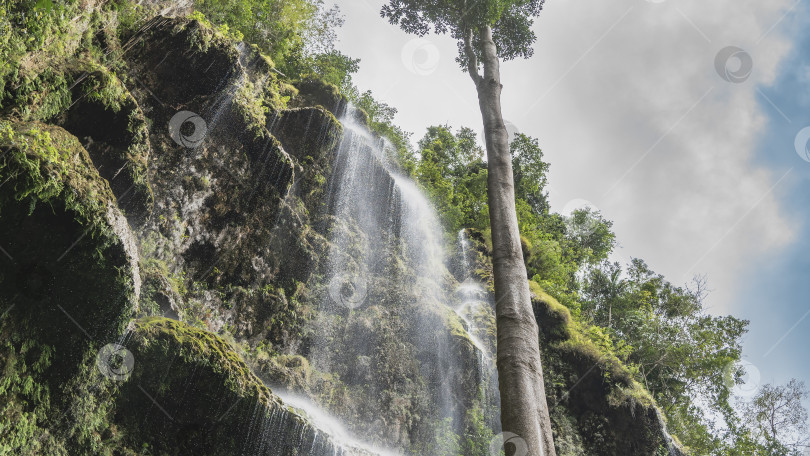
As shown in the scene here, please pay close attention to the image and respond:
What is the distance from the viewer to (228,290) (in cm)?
1098

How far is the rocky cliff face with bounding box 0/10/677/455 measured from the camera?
222 inches

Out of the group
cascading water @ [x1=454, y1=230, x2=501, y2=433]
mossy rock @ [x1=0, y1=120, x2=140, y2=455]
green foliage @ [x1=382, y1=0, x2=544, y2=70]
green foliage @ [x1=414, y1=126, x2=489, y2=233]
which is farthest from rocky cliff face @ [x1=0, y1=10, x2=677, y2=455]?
green foliage @ [x1=382, y1=0, x2=544, y2=70]

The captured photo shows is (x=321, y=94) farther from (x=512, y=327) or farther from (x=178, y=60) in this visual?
(x=512, y=327)

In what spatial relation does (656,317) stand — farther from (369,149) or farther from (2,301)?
(2,301)

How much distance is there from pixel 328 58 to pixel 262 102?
10284mm

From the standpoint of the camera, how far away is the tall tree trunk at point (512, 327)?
9.58 ft

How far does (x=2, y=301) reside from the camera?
5094 millimetres

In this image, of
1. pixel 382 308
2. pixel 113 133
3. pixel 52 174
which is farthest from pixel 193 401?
pixel 382 308

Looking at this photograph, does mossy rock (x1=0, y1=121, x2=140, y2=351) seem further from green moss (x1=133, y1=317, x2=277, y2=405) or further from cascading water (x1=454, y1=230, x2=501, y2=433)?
cascading water (x1=454, y1=230, x2=501, y2=433)

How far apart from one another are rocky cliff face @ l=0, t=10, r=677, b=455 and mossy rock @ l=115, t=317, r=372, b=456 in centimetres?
2

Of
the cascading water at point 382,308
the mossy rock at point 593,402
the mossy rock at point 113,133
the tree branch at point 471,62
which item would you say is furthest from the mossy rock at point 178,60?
the mossy rock at point 593,402

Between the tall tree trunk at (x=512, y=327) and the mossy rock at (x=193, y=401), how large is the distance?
5.05 metres

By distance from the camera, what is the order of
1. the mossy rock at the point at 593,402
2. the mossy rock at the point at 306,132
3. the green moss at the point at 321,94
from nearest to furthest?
the mossy rock at the point at 593,402 → the mossy rock at the point at 306,132 → the green moss at the point at 321,94

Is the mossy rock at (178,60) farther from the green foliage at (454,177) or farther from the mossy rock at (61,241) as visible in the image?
the green foliage at (454,177)
